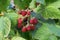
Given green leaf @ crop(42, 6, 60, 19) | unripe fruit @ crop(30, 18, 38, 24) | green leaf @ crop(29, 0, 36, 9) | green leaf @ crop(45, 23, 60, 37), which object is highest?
green leaf @ crop(29, 0, 36, 9)

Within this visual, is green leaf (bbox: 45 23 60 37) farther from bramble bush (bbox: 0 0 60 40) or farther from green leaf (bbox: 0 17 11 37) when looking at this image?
green leaf (bbox: 0 17 11 37)

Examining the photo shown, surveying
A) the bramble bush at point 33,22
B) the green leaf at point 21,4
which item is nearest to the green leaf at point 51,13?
the bramble bush at point 33,22

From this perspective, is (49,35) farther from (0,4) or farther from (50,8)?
(0,4)

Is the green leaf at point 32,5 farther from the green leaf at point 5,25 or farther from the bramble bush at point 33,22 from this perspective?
the green leaf at point 5,25

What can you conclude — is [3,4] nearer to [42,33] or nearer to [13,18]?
[13,18]

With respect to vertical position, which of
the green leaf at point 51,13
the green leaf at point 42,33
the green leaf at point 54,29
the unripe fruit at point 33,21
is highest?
the green leaf at point 51,13

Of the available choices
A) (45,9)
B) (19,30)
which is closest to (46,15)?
(45,9)

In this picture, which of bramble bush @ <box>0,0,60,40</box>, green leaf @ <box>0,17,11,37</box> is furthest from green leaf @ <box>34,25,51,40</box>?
green leaf @ <box>0,17,11,37</box>
